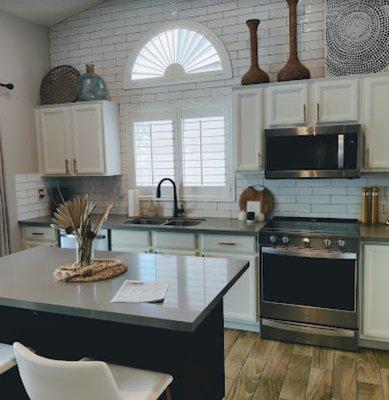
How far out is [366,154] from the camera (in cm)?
323

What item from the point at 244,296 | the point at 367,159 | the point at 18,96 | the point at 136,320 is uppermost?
the point at 18,96

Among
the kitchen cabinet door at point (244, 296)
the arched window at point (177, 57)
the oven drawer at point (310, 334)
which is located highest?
the arched window at point (177, 57)

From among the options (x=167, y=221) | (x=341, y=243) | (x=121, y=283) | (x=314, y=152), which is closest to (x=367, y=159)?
(x=314, y=152)

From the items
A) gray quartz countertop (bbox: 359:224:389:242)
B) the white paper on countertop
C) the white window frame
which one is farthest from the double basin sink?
the white paper on countertop

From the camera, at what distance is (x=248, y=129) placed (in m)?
3.55

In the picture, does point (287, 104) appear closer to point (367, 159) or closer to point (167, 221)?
point (367, 159)

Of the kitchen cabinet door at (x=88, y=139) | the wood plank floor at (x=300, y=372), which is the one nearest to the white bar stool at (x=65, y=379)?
the wood plank floor at (x=300, y=372)

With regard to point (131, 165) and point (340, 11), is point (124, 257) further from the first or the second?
point (340, 11)

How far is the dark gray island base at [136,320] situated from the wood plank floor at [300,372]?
514 millimetres

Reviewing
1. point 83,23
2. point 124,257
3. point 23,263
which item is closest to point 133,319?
point 124,257

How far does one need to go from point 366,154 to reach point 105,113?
2.53 m

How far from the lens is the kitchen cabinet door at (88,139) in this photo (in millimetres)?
4141

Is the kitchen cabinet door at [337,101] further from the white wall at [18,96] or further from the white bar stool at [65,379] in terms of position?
the white wall at [18,96]

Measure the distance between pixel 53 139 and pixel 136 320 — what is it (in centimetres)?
328
